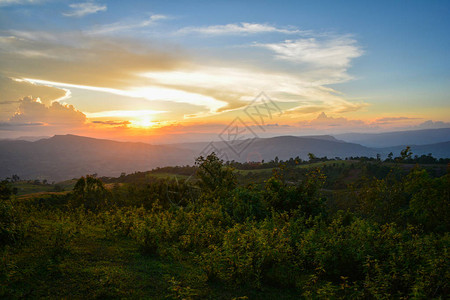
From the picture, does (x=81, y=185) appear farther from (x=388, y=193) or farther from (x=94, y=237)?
(x=388, y=193)

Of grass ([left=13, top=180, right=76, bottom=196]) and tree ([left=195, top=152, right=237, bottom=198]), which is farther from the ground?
tree ([left=195, top=152, right=237, bottom=198])

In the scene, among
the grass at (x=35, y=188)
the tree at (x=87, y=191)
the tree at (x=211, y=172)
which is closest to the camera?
the tree at (x=211, y=172)

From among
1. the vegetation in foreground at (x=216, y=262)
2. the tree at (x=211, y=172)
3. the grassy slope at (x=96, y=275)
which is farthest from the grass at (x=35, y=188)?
the grassy slope at (x=96, y=275)


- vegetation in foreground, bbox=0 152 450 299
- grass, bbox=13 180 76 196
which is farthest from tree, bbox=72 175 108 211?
grass, bbox=13 180 76 196

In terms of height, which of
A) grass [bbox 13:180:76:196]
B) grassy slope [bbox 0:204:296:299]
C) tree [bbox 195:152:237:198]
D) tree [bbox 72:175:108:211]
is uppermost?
tree [bbox 195:152:237:198]

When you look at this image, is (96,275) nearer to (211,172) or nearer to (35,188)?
(211,172)

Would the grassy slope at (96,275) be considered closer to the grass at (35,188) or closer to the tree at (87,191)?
the tree at (87,191)

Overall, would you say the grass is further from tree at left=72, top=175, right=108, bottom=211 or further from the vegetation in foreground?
the vegetation in foreground

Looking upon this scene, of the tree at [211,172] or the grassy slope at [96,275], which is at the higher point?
the tree at [211,172]

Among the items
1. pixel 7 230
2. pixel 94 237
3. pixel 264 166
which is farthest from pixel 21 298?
pixel 264 166

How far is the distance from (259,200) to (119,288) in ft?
23.0

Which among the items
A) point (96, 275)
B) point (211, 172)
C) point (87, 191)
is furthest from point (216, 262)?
point (87, 191)

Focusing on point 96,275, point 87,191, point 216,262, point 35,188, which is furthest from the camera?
point 35,188

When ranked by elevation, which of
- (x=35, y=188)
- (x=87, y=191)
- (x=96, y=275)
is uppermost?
(x=96, y=275)
